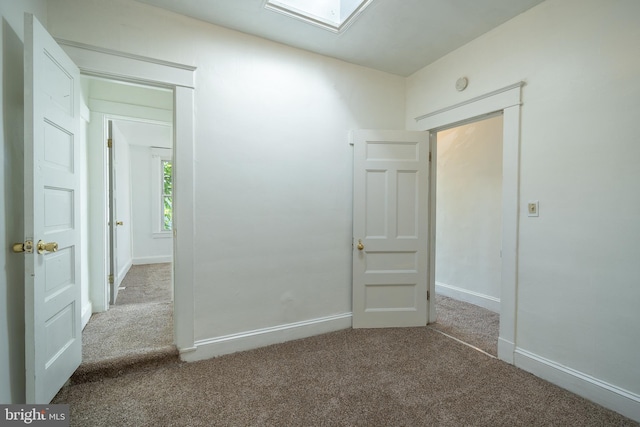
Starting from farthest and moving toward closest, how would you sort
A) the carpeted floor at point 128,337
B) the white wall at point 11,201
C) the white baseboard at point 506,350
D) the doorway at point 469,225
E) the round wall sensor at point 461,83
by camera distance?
the doorway at point 469,225, the round wall sensor at point 461,83, the white baseboard at point 506,350, the carpeted floor at point 128,337, the white wall at point 11,201

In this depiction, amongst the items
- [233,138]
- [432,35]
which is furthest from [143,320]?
[432,35]

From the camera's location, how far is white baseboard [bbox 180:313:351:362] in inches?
89.6

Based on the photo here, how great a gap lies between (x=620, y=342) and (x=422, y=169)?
1.91 m

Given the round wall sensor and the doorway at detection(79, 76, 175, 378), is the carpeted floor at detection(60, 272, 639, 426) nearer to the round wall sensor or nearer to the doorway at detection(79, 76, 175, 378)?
the doorway at detection(79, 76, 175, 378)

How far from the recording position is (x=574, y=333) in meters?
1.92

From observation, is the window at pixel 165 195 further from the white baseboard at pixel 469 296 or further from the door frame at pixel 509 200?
the door frame at pixel 509 200

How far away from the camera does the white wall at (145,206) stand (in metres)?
5.94

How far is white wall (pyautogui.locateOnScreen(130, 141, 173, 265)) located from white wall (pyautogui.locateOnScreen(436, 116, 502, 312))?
17.4 ft

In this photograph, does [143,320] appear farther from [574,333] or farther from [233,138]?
[574,333]

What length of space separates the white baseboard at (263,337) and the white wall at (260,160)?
0.03 meters

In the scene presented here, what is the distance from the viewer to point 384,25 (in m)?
2.28

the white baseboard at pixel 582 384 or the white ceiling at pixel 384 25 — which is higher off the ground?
the white ceiling at pixel 384 25

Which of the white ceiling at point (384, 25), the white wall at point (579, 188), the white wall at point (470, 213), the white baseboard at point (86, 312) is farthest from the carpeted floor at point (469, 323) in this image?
the white baseboard at point (86, 312)

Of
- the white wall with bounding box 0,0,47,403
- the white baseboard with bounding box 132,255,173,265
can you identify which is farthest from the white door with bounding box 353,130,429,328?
the white baseboard with bounding box 132,255,173,265
